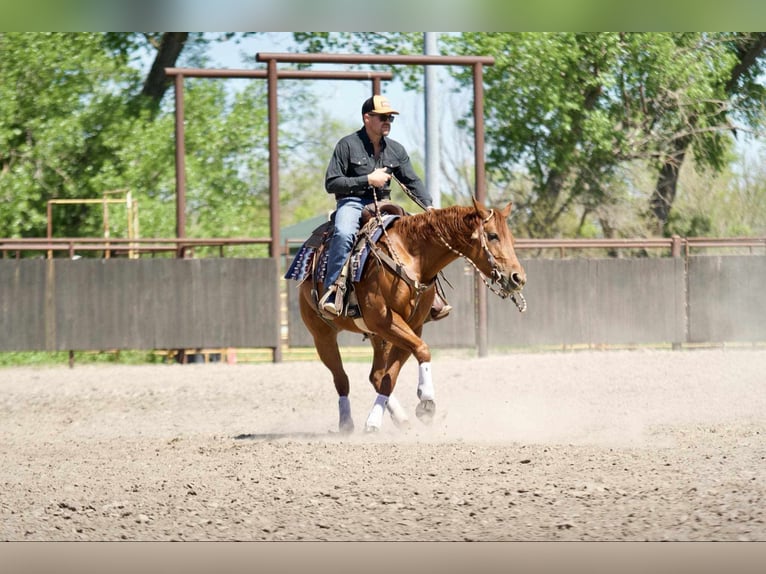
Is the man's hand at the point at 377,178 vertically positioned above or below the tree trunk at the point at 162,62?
below

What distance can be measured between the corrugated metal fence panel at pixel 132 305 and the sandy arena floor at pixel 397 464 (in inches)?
117

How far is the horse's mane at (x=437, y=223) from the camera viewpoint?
927 centimetres

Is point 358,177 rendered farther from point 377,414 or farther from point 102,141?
point 102,141

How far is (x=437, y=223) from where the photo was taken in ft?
30.9

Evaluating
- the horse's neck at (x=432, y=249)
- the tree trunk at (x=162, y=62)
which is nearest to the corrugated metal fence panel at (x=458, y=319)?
the horse's neck at (x=432, y=249)

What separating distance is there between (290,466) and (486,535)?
7.34 feet

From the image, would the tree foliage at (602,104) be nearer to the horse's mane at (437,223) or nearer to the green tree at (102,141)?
the green tree at (102,141)

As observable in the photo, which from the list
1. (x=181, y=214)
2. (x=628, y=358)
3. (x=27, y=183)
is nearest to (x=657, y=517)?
(x=628, y=358)

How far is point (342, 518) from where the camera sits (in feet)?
21.2

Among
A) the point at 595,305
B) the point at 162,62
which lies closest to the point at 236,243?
the point at 595,305

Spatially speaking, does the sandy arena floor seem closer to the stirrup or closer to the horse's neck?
the stirrup

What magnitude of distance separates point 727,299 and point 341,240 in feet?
36.2
